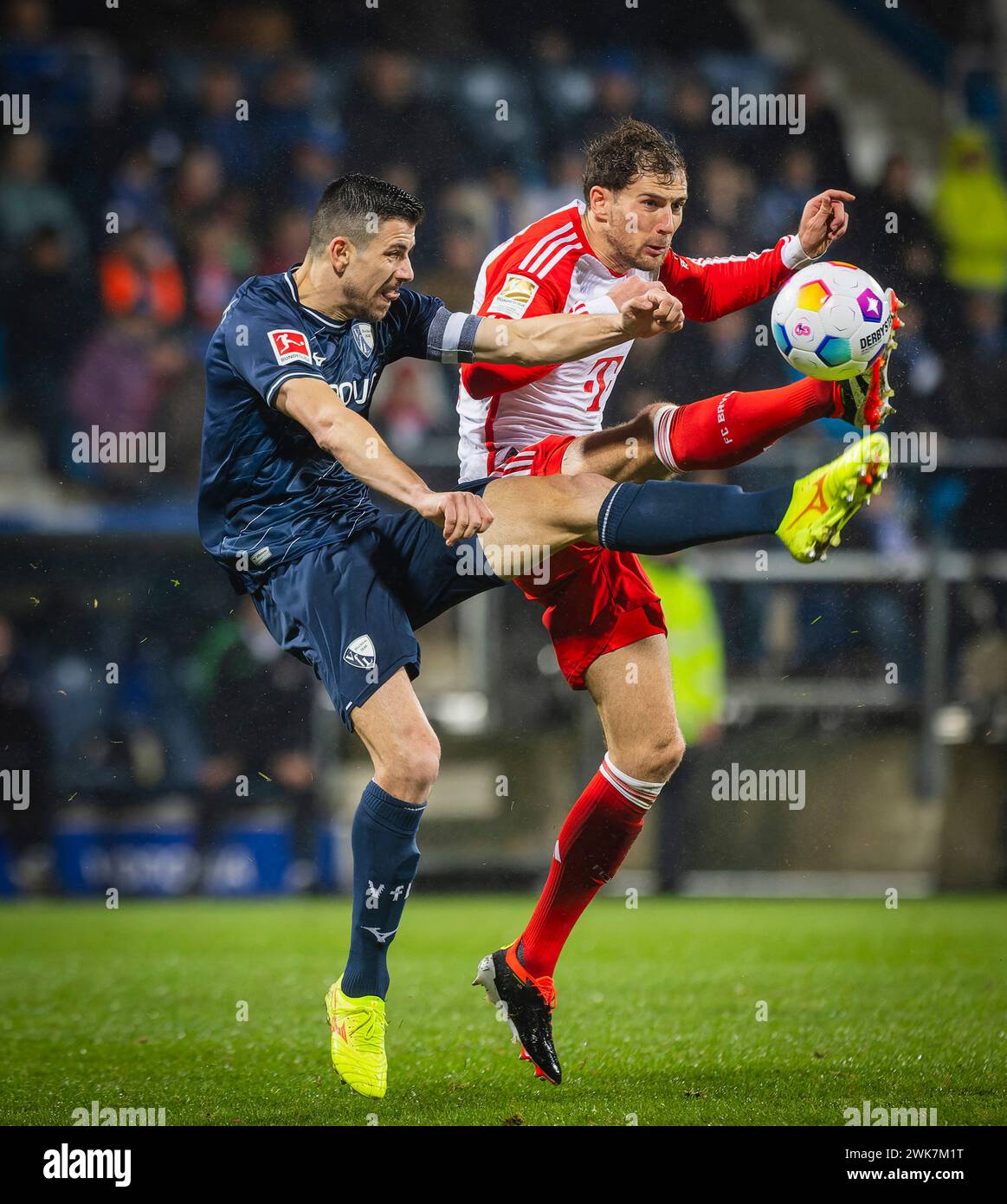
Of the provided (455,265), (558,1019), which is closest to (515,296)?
(455,265)

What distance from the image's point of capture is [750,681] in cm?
850

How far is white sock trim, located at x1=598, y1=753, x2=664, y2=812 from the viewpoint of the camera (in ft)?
15.1

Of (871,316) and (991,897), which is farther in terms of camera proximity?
(991,897)

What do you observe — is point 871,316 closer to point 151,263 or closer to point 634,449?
point 634,449

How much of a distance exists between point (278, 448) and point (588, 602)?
41.9 inches

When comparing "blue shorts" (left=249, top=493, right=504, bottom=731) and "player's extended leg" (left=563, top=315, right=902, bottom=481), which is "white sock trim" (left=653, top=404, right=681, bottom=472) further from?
"blue shorts" (left=249, top=493, right=504, bottom=731)

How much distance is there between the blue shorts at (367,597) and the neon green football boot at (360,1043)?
774mm

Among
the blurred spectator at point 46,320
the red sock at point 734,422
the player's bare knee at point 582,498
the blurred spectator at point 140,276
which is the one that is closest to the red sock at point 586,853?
the player's bare knee at point 582,498

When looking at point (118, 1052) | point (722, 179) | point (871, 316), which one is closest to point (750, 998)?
point (118, 1052)

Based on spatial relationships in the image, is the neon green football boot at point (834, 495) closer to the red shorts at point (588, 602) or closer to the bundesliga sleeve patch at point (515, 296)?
the red shorts at point (588, 602)

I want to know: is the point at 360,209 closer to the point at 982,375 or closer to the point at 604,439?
the point at 604,439

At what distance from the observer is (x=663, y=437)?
4395 millimetres
